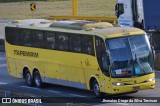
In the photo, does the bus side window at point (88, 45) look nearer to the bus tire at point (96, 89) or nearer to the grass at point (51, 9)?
the bus tire at point (96, 89)

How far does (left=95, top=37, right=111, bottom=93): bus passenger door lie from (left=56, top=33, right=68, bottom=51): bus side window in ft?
7.32

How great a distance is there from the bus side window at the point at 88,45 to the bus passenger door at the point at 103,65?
1.25 feet

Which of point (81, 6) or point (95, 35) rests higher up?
point (95, 35)

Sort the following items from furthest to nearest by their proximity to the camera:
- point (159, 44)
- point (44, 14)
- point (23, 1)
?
point (23, 1) → point (44, 14) → point (159, 44)

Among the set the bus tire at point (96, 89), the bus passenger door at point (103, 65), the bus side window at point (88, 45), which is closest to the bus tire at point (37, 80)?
the bus side window at point (88, 45)

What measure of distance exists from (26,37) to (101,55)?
588 centimetres

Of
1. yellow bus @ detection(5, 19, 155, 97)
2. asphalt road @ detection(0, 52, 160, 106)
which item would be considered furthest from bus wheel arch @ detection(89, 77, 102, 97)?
asphalt road @ detection(0, 52, 160, 106)

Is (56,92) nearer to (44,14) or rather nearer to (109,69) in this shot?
(109,69)

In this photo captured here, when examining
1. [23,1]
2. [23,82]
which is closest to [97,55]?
[23,82]

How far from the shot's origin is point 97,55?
21734 millimetres

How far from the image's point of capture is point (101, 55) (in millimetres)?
21562

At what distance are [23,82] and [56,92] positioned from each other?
3859mm

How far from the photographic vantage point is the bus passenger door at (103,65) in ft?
69.4

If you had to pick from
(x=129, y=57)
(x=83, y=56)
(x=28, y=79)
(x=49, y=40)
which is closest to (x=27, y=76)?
(x=28, y=79)
